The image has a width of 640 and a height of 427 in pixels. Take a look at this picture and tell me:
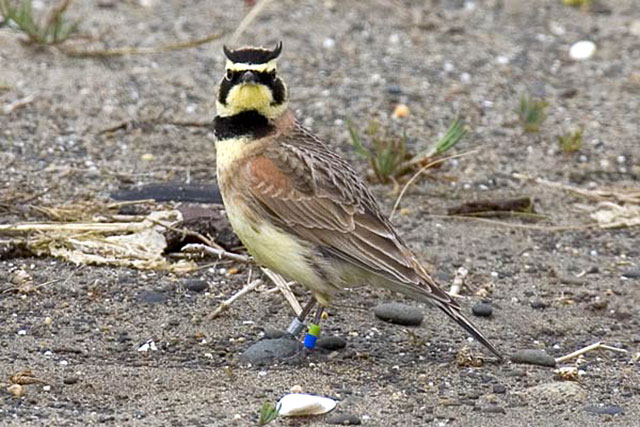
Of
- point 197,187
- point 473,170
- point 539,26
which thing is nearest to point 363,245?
point 197,187

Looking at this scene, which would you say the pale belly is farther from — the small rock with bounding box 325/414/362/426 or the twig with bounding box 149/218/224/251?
the twig with bounding box 149/218/224/251

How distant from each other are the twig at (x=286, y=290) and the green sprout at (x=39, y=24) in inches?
127

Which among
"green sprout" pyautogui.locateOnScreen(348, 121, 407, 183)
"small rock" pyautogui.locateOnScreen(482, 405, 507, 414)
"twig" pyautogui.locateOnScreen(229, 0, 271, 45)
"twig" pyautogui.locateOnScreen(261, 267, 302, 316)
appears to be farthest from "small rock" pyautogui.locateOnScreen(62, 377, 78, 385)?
"twig" pyautogui.locateOnScreen(229, 0, 271, 45)

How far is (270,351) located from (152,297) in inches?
33.3

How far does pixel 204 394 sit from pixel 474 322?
161 cm

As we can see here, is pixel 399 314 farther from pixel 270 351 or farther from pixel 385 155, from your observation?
pixel 385 155

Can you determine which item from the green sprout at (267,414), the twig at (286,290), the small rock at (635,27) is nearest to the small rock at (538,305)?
the twig at (286,290)

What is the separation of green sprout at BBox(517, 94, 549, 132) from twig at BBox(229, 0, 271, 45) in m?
2.21

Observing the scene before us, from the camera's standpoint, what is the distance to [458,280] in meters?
6.87

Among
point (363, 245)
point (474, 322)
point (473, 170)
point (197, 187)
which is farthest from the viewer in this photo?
point (473, 170)

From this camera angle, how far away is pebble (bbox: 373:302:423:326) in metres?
6.42

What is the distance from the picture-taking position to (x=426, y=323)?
6492 millimetres

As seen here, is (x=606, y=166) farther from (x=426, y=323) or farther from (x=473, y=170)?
(x=426, y=323)

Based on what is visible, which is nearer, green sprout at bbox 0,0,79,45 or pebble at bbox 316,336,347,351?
pebble at bbox 316,336,347,351
